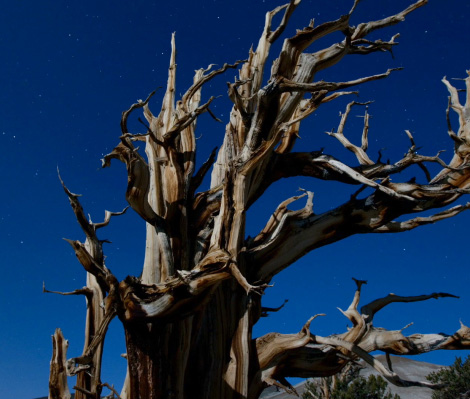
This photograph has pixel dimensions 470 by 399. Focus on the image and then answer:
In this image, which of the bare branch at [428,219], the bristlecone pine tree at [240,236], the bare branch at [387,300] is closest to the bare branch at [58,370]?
the bristlecone pine tree at [240,236]

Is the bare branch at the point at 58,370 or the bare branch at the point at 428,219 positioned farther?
the bare branch at the point at 428,219

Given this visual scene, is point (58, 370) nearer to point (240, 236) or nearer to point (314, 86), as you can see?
point (240, 236)

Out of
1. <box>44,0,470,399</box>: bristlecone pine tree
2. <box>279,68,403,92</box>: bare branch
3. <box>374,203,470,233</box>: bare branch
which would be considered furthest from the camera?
<box>374,203,470,233</box>: bare branch

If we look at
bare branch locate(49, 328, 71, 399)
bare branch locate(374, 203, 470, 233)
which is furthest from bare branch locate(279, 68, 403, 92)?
bare branch locate(49, 328, 71, 399)

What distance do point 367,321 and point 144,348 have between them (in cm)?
190

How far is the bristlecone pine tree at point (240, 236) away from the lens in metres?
3.01

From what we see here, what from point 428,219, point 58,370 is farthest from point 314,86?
point 58,370

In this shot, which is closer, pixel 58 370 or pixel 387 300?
pixel 58 370

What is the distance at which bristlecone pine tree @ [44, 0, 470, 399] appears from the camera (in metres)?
3.01

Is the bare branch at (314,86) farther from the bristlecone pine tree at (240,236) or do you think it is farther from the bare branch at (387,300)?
the bare branch at (387,300)

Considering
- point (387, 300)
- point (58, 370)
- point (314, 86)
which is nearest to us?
point (58, 370)

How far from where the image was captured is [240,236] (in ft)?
10.9

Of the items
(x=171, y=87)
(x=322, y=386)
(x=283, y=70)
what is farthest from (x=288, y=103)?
(x=322, y=386)

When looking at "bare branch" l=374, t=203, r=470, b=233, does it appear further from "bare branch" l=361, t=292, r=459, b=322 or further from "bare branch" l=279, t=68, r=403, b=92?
"bare branch" l=279, t=68, r=403, b=92
